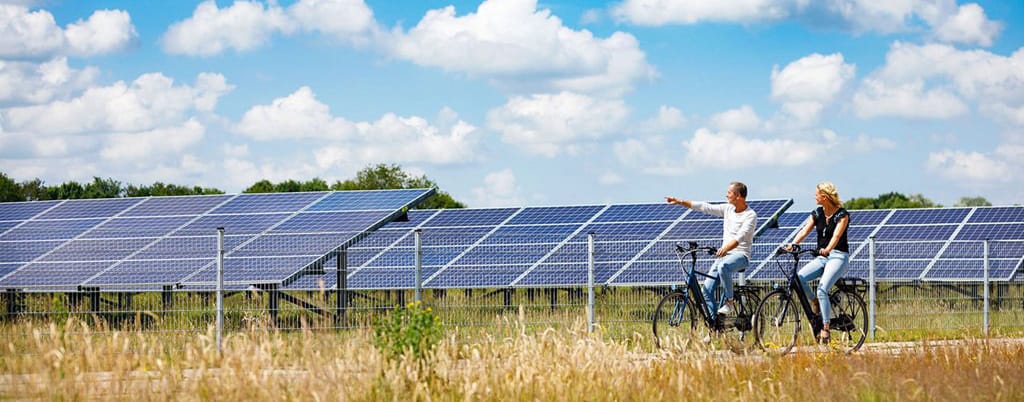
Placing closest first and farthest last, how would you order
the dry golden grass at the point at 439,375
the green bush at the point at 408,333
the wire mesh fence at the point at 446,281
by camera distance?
the dry golden grass at the point at 439,375
the green bush at the point at 408,333
the wire mesh fence at the point at 446,281

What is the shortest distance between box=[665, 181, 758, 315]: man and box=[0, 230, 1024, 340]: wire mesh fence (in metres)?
2.19

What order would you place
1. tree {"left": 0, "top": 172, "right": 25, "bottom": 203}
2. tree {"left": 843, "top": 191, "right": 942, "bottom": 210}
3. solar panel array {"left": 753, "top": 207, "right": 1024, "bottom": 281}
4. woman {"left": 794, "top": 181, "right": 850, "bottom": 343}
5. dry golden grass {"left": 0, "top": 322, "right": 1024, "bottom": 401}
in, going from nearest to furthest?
dry golden grass {"left": 0, "top": 322, "right": 1024, "bottom": 401} → woman {"left": 794, "top": 181, "right": 850, "bottom": 343} → solar panel array {"left": 753, "top": 207, "right": 1024, "bottom": 281} → tree {"left": 0, "top": 172, "right": 25, "bottom": 203} → tree {"left": 843, "top": 191, "right": 942, "bottom": 210}

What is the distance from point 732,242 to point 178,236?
1217 centimetres

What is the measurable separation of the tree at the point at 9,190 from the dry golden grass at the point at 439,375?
66.3 meters

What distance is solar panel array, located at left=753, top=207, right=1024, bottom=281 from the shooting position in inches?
993

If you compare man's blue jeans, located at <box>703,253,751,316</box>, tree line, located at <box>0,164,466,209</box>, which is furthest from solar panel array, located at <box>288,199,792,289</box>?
tree line, located at <box>0,164,466,209</box>

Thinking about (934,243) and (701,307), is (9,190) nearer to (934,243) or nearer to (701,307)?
(934,243)

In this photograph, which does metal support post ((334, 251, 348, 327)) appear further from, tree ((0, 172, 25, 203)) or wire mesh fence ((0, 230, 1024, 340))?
tree ((0, 172, 25, 203))

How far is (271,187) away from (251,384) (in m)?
75.7

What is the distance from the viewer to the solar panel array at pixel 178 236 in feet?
64.5

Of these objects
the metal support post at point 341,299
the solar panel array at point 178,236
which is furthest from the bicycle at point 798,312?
the solar panel array at point 178,236

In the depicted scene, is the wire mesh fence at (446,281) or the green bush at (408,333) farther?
the wire mesh fence at (446,281)

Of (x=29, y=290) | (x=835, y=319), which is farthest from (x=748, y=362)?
(x=29, y=290)

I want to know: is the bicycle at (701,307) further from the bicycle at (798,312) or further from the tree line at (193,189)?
the tree line at (193,189)
